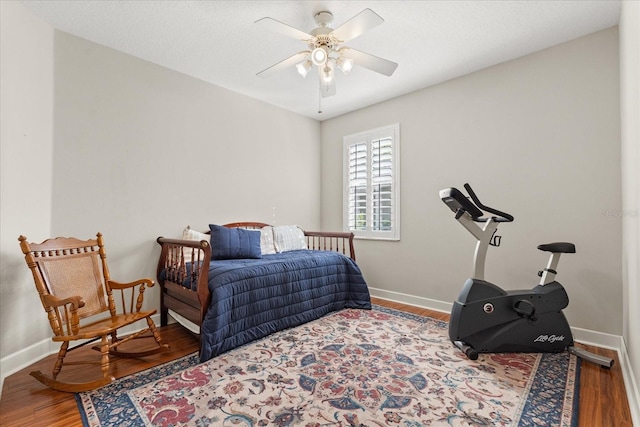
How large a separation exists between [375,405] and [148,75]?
3.25m

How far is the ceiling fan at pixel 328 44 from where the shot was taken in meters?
1.93

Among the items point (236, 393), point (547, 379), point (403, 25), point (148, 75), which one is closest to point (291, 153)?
point (148, 75)

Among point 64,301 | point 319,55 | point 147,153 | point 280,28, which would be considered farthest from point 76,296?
point 319,55

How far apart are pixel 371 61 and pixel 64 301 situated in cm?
251

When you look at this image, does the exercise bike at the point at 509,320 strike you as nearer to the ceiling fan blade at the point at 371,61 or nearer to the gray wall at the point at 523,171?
the gray wall at the point at 523,171

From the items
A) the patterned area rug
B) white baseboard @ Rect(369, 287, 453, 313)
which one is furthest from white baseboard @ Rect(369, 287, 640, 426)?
the patterned area rug

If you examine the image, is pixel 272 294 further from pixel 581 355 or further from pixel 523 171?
pixel 523 171

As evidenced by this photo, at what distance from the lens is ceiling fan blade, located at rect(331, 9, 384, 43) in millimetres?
1825

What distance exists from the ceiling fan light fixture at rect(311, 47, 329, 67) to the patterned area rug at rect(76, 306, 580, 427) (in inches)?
83.3

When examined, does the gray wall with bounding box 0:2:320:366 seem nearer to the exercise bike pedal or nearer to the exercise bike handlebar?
the exercise bike handlebar

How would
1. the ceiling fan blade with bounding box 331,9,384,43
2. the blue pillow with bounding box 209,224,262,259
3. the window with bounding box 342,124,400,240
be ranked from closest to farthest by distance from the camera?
1. the ceiling fan blade with bounding box 331,9,384,43
2. the blue pillow with bounding box 209,224,262,259
3. the window with bounding box 342,124,400,240

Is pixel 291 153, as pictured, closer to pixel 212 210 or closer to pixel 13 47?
pixel 212 210

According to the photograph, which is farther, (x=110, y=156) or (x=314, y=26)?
(x=110, y=156)

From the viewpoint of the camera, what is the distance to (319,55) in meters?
2.16
